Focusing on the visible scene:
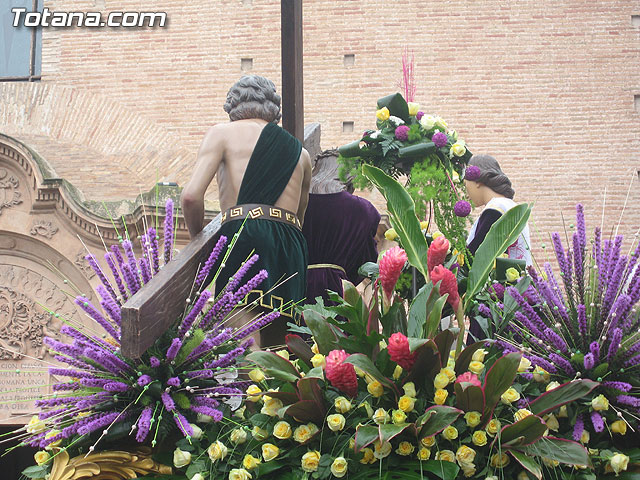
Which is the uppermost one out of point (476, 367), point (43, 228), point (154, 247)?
point (43, 228)

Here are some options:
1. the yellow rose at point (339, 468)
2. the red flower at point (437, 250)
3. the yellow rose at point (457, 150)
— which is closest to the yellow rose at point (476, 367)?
the red flower at point (437, 250)

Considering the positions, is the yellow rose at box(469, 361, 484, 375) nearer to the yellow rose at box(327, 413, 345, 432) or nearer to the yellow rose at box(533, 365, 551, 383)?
the yellow rose at box(533, 365, 551, 383)

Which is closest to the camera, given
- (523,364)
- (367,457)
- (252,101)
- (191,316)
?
(367,457)

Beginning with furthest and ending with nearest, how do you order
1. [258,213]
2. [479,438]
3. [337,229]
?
1. [337,229]
2. [258,213]
3. [479,438]

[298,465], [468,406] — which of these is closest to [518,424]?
[468,406]

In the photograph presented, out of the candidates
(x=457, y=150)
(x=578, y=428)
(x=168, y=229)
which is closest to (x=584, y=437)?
(x=578, y=428)

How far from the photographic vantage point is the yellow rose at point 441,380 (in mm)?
2814

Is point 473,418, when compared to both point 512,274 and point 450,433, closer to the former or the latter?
point 450,433

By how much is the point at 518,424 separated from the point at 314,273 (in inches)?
106

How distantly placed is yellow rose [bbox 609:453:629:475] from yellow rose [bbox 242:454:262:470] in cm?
107

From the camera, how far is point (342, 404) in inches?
113

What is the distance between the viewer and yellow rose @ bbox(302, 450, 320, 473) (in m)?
2.83

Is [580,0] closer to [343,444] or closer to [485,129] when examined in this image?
[485,129]

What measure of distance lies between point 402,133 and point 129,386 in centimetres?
240
